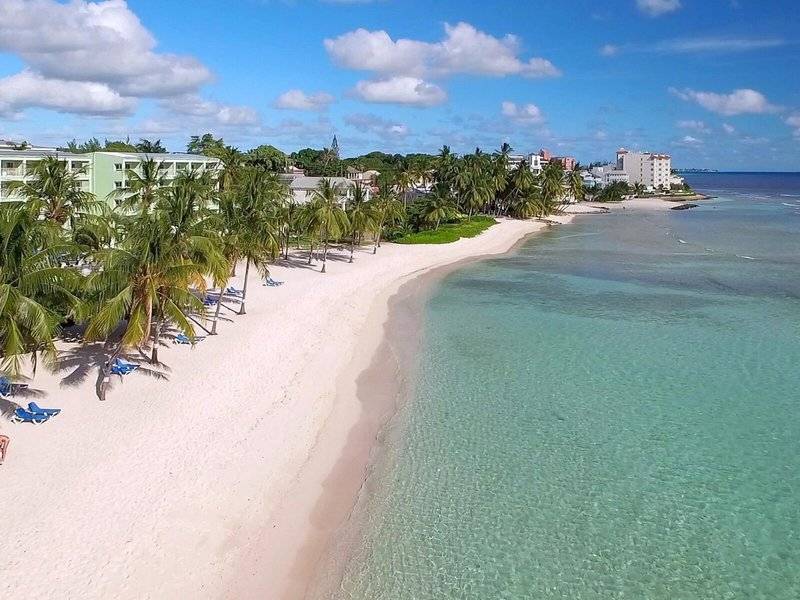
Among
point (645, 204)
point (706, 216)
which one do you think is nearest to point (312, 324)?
point (706, 216)

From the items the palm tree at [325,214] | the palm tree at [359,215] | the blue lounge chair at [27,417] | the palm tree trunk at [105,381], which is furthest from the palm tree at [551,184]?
the blue lounge chair at [27,417]

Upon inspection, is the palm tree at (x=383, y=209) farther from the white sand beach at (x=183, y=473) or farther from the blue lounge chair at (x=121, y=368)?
the blue lounge chair at (x=121, y=368)

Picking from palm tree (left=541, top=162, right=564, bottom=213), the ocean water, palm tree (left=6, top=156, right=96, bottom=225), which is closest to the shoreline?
the ocean water

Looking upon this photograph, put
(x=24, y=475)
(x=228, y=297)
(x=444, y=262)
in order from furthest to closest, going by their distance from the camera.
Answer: (x=444, y=262) → (x=228, y=297) → (x=24, y=475)

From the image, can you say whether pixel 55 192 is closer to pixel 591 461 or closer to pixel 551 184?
pixel 591 461

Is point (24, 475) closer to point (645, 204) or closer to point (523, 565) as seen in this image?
point (523, 565)

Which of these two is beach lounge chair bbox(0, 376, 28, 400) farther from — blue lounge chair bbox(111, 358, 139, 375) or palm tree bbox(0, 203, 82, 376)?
→ blue lounge chair bbox(111, 358, 139, 375)
